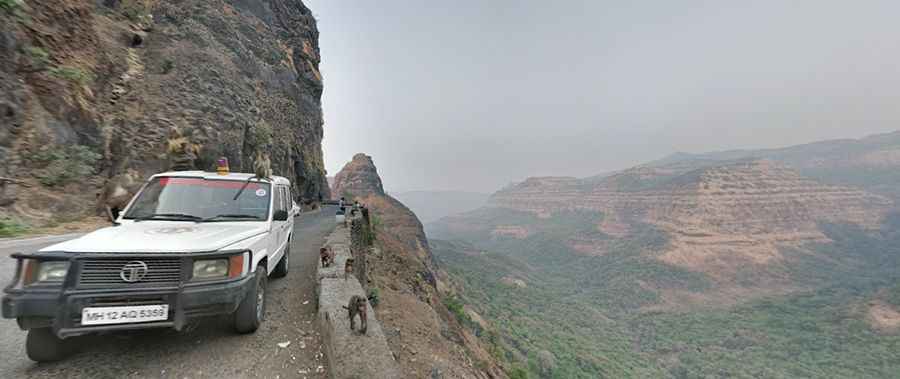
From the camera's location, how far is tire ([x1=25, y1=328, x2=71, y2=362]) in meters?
2.94

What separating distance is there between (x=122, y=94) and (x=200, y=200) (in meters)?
12.8

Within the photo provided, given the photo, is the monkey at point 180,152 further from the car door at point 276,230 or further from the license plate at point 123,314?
the license plate at point 123,314

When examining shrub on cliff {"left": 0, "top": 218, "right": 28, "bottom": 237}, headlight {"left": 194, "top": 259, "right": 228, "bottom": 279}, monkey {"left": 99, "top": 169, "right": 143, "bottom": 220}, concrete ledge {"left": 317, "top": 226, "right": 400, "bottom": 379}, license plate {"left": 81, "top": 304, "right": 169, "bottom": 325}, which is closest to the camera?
concrete ledge {"left": 317, "top": 226, "right": 400, "bottom": 379}

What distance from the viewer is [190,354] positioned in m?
3.34

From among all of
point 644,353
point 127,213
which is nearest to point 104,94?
point 127,213

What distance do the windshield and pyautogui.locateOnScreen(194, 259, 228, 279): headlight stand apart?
1.34 metres

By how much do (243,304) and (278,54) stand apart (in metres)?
28.1

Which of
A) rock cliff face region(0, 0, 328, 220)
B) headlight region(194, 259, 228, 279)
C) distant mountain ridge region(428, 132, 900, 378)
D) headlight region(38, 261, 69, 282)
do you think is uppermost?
rock cliff face region(0, 0, 328, 220)

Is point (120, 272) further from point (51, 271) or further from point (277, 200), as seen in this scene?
point (277, 200)

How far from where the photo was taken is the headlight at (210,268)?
312cm

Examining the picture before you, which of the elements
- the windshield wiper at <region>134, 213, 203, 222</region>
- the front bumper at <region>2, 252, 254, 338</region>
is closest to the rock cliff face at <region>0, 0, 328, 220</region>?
the windshield wiper at <region>134, 213, 203, 222</region>

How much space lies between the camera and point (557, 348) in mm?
38938

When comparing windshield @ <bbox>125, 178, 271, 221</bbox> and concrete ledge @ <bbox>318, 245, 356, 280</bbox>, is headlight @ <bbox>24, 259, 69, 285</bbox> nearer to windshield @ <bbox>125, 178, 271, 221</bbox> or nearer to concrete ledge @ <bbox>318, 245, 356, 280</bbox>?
windshield @ <bbox>125, 178, 271, 221</bbox>

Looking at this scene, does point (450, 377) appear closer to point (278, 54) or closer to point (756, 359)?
point (278, 54)
